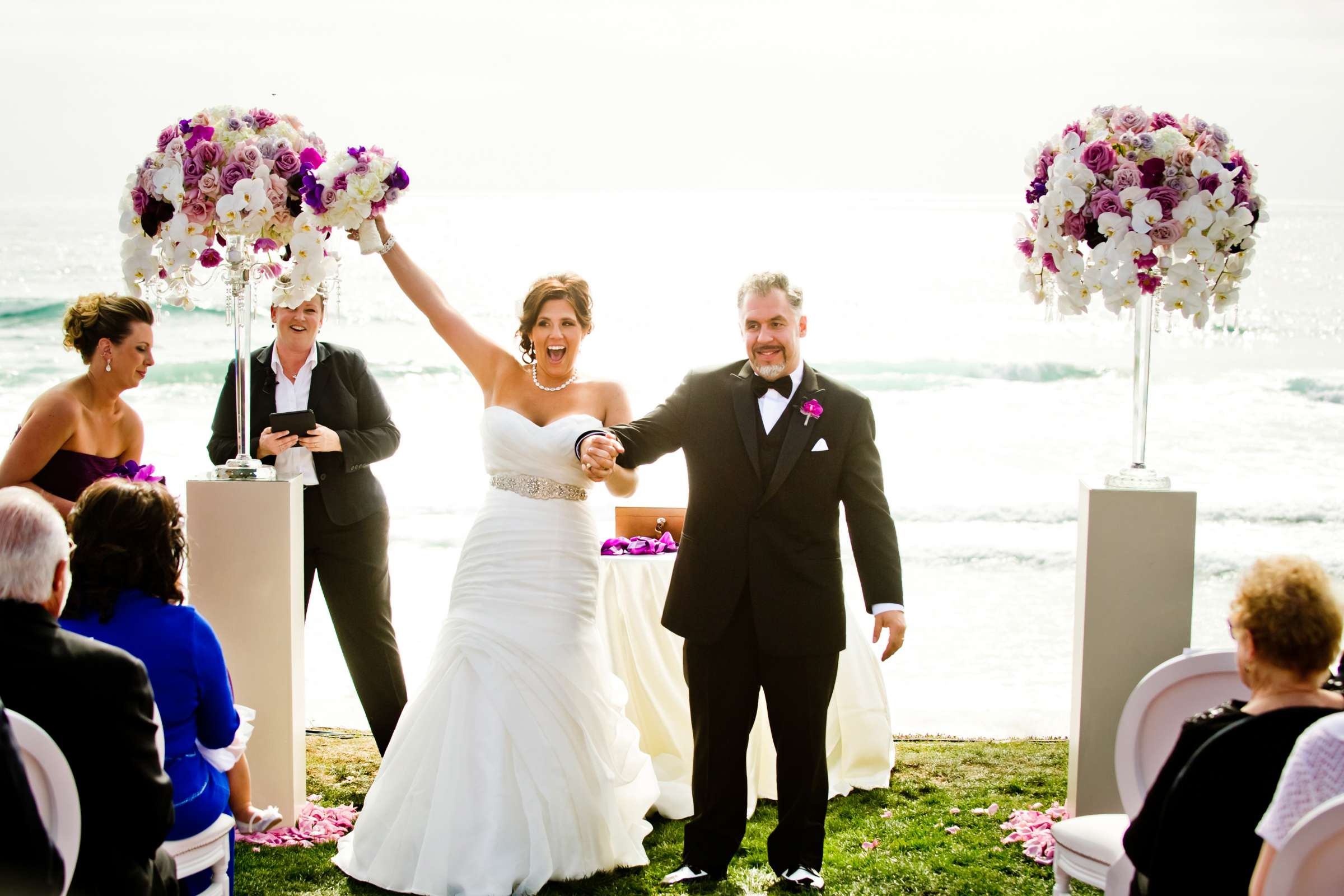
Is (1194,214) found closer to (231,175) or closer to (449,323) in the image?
(449,323)

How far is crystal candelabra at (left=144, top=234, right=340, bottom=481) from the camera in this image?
374cm

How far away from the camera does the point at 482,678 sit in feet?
11.5

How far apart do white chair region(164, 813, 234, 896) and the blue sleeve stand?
0.19m

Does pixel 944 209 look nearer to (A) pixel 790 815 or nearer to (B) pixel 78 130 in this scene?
(B) pixel 78 130

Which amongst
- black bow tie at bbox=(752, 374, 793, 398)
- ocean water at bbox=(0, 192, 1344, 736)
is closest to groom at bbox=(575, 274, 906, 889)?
black bow tie at bbox=(752, 374, 793, 398)

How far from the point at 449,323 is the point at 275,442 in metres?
0.73

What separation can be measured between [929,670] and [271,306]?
4.64m

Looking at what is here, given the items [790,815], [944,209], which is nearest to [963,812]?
[790,815]

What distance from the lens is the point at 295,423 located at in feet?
13.2

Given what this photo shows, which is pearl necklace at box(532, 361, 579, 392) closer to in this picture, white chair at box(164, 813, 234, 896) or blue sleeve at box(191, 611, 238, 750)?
blue sleeve at box(191, 611, 238, 750)

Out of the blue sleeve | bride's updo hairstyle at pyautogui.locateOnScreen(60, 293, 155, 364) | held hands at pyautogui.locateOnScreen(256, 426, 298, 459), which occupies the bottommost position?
the blue sleeve

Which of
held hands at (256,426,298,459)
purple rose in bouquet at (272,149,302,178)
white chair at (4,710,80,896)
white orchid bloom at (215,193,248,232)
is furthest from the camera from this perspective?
held hands at (256,426,298,459)

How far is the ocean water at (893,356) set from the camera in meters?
13.0

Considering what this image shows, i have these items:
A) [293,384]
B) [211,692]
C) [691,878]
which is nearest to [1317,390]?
[691,878]
